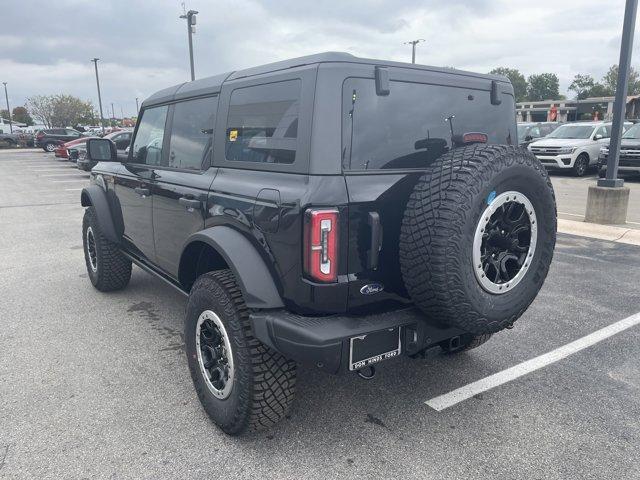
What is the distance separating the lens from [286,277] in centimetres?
234

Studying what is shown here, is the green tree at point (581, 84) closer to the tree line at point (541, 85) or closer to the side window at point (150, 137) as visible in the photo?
the tree line at point (541, 85)

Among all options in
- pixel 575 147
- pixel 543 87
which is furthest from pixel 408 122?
pixel 543 87

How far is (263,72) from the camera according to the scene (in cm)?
274

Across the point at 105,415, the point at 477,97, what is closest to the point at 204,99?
the point at 477,97

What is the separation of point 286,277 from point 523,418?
5.37 ft

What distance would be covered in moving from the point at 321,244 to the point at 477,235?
71cm

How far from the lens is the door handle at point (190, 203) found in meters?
2.99

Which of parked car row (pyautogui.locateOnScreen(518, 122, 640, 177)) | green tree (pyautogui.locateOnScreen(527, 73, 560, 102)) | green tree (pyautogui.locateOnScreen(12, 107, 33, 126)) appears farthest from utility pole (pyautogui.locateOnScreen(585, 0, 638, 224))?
green tree (pyautogui.locateOnScreen(527, 73, 560, 102))

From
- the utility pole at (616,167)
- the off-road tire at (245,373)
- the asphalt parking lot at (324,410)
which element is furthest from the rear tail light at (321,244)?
the utility pole at (616,167)

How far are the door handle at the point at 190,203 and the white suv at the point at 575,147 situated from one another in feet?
47.7

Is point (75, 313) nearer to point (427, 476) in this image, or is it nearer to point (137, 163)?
point (137, 163)

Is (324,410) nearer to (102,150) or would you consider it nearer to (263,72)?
(263,72)

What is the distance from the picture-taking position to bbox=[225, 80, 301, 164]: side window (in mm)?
2451

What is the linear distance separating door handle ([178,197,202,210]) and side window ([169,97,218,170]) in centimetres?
22
